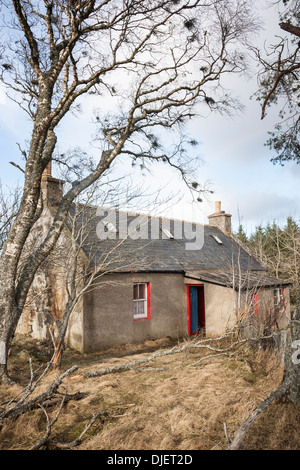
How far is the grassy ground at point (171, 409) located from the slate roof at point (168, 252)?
3.92 meters

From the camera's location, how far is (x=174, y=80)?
401 inches

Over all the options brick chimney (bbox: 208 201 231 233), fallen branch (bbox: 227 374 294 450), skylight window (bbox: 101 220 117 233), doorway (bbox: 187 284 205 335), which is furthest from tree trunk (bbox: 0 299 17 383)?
brick chimney (bbox: 208 201 231 233)

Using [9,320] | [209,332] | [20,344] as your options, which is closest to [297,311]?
[9,320]

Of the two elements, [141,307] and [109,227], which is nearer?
[109,227]

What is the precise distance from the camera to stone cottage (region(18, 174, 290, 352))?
11.8 metres

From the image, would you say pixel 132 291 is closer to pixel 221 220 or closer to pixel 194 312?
pixel 194 312

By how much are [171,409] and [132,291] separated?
7.91 metres

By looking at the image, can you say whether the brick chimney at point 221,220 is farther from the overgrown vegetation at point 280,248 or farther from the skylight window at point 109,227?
the skylight window at point 109,227

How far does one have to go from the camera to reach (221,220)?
23.5 meters

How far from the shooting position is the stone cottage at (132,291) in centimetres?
1176

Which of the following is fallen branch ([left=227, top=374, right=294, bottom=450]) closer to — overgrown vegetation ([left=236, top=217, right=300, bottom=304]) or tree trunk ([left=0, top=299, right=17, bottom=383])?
tree trunk ([left=0, top=299, right=17, bottom=383])

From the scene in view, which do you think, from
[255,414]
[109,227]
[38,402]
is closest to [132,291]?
[109,227]

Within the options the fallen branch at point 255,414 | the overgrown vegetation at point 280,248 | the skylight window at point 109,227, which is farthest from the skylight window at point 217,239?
the fallen branch at point 255,414

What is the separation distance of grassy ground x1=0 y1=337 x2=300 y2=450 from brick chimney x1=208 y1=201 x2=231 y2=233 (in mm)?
15537
